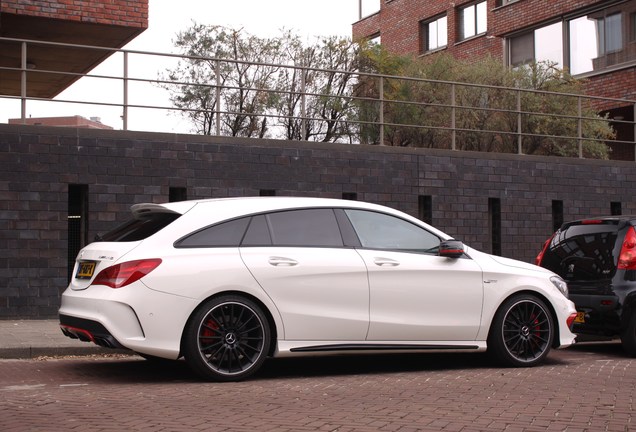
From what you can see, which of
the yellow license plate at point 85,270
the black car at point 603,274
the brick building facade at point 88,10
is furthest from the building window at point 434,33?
the yellow license plate at point 85,270

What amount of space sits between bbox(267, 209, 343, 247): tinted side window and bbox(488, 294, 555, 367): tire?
6.06 feet

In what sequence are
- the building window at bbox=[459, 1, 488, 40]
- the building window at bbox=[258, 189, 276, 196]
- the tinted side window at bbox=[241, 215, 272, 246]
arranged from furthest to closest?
the building window at bbox=[459, 1, 488, 40]
the building window at bbox=[258, 189, 276, 196]
the tinted side window at bbox=[241, 215, 272, 246]

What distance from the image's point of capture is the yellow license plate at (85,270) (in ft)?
25.5

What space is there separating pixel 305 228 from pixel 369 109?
28.2 feet

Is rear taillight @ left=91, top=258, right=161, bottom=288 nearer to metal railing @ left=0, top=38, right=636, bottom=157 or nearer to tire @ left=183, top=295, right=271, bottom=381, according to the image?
tire @ left=183, top=295, right=271, bottom=381

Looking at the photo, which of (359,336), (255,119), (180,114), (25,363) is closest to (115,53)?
(180,114)

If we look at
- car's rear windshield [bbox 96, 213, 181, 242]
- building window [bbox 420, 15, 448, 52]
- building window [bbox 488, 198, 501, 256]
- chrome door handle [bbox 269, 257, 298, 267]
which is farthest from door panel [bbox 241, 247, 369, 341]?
building window [bbox 420, 15, 448, 52]

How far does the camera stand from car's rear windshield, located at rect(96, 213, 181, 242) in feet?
25.8

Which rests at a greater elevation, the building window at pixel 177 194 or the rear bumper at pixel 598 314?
the building window at pixel 177 194

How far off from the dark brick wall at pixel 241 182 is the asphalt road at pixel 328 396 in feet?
12.2

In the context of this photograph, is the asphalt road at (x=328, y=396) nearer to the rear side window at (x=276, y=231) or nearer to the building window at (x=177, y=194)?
the rear side window at (x=276, y=231)

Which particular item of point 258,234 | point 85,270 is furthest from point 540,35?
point 85,270

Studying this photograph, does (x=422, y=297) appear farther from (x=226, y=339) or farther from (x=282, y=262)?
(x=226, y=339)

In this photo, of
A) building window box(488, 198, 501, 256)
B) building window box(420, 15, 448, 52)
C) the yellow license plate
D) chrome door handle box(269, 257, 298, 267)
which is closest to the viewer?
the yellow license plate
